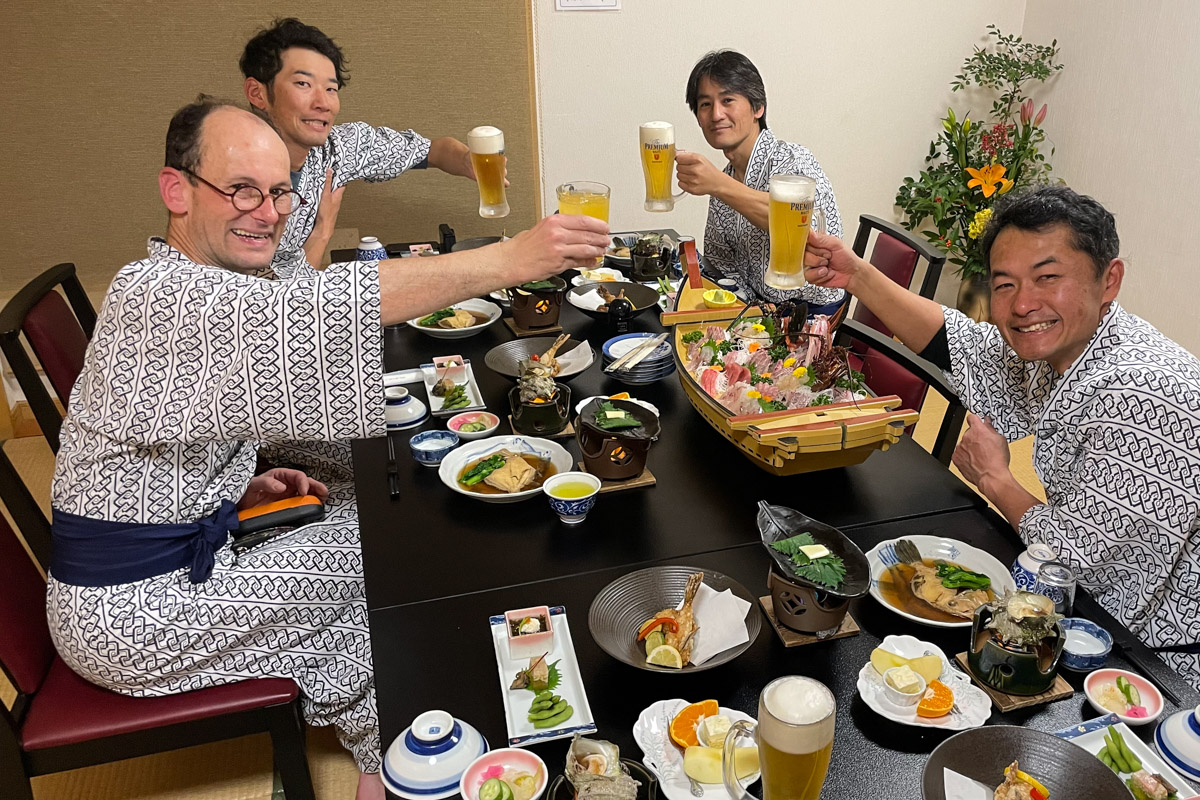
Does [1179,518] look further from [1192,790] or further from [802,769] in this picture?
[802,769]

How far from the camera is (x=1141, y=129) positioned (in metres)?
4.17

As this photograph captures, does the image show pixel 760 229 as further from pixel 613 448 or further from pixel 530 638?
pixel 530 638

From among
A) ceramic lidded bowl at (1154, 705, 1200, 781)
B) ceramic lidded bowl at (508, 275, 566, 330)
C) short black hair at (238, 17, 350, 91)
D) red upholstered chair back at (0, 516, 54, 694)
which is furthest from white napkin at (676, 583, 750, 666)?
short black hair at (238, 17, 350, 91)

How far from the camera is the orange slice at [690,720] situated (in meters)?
1.18

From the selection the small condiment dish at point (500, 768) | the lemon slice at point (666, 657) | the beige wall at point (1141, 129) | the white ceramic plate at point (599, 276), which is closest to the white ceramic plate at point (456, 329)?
the white ceramic plate at point (599, 276)

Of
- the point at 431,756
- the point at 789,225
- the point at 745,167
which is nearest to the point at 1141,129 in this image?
the point at 745,167

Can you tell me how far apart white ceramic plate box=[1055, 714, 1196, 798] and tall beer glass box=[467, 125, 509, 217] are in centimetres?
201

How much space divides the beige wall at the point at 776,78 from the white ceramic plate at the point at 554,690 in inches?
135

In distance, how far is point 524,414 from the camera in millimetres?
2039

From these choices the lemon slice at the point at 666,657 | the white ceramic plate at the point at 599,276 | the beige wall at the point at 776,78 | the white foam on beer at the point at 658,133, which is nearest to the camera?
the lemon slice at the point at 666,657

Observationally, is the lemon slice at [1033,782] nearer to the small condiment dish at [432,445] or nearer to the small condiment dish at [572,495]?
the small condiment dish at [572,495]

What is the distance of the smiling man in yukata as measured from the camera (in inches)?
57.5

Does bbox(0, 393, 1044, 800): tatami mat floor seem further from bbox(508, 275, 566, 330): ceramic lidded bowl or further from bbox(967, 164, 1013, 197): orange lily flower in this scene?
bbox(967, 164, 1013, 197): orange lily flower

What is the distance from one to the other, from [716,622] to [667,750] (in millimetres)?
252
